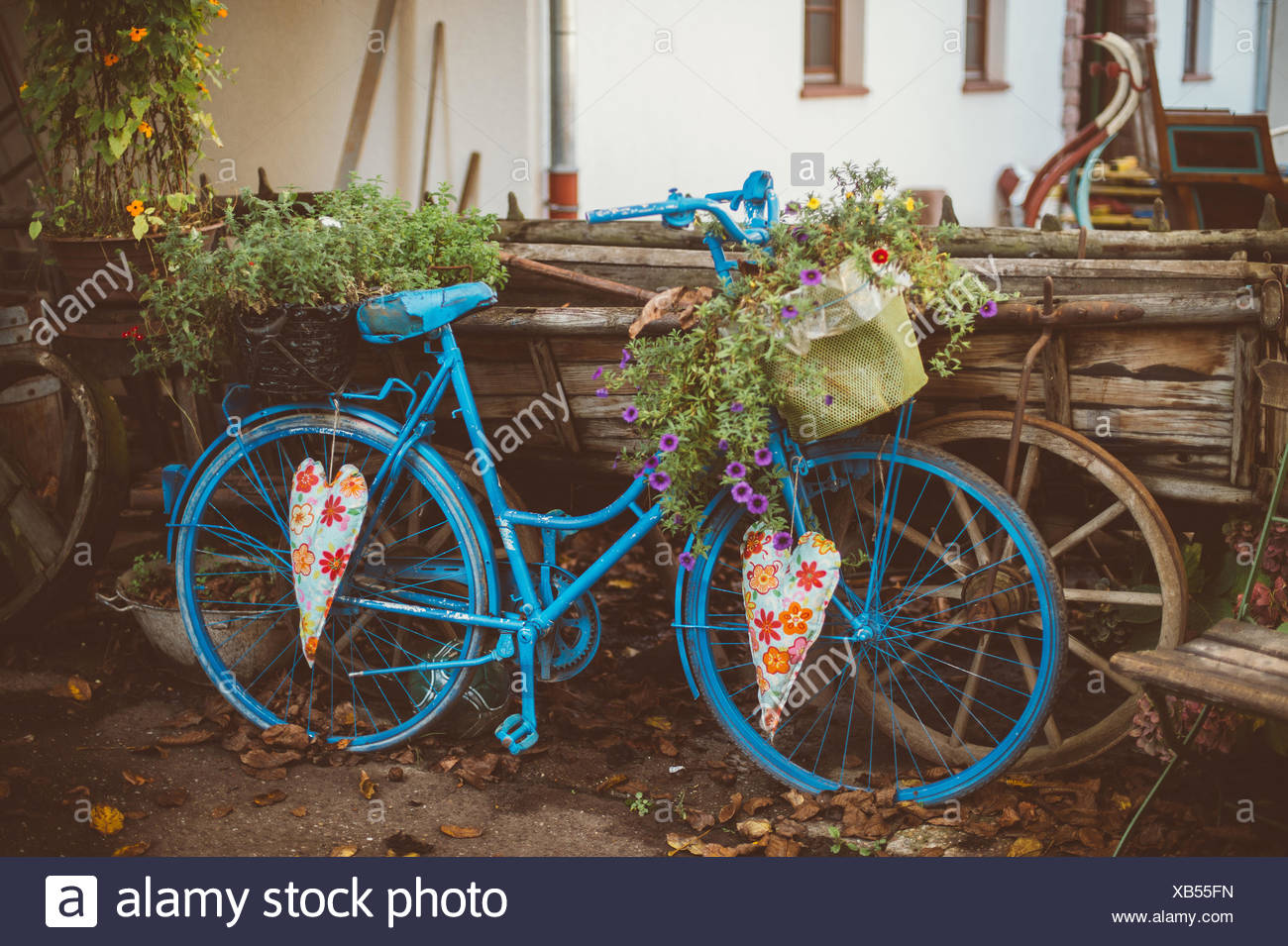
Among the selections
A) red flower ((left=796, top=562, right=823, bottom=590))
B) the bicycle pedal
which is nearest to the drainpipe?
the bicycle pedal

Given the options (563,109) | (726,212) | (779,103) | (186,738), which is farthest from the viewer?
(779,103)

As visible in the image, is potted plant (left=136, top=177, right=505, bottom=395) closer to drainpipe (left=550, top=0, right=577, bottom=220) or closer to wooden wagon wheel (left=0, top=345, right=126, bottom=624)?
wooden wagon wheel (left=0, top=345, right=126, bottom=624)

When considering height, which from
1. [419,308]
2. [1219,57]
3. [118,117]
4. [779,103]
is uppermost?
[1219,57]

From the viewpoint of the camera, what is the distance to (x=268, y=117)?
22.8 ft

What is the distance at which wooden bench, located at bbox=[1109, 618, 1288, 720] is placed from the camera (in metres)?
2.35

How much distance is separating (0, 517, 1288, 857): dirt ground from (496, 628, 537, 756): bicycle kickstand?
136mm

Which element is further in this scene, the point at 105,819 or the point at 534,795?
the point at 534,795

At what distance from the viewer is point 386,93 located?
726cm

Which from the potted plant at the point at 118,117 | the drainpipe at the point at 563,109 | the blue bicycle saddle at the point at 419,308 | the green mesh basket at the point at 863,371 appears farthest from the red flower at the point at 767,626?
the drainpipe at the point at 563,109

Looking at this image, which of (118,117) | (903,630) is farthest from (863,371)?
(118,117)

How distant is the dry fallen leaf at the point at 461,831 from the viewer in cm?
314

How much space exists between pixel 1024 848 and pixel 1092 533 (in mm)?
849

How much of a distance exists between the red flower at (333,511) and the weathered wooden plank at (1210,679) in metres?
1.95

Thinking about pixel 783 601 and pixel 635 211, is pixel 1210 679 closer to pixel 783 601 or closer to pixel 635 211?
pixel 783 601
